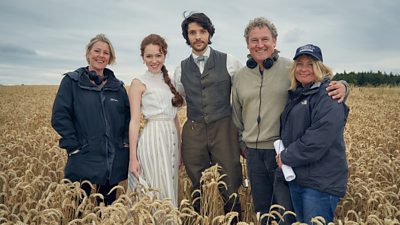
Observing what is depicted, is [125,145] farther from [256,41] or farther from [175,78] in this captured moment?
[256,41]

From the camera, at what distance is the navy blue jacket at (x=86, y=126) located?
4.33 m

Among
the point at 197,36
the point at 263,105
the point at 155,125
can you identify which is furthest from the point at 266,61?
the point at 155,125

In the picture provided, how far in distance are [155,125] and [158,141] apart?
22 centimetres

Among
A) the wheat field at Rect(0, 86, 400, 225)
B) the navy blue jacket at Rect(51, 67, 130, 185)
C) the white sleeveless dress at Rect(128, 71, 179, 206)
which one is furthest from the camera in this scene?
the white sleeveless dress at Rect(128, 71, 179, 206)

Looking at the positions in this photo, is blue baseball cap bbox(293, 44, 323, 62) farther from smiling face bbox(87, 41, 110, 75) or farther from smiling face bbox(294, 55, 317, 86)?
smiling face bbox(87, 41, 110, 75)

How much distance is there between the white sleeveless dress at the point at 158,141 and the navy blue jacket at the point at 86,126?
0.39 meters

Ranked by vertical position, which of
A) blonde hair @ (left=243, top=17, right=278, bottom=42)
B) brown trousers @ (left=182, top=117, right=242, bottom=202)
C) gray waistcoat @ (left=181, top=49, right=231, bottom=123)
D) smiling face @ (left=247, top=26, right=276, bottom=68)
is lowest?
brown trousers @ (left=182, top=117, right=242, bottom=202)

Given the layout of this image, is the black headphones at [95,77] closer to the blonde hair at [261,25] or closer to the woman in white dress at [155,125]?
the woman in white dress at [155,125]

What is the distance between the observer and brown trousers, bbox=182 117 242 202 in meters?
4.62

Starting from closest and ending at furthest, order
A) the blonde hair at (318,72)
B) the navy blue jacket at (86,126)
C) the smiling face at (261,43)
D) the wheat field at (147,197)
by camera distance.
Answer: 1. the wheat field at (147,197)
2. the blonde hair at (318,72)
3. the smiling face at (261,43)
4. the navy blue jacket at (86,126)

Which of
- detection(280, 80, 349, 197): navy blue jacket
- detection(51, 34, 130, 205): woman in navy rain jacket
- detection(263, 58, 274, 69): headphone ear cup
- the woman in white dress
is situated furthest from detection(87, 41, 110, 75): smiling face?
detection(280, 80, 349, 197): navy blue jacket

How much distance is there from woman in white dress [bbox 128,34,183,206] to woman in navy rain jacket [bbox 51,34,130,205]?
0.28 m

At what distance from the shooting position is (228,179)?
4699 millimetres

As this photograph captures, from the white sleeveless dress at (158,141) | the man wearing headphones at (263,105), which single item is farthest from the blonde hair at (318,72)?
the white sleeveless dress at (158,141)
